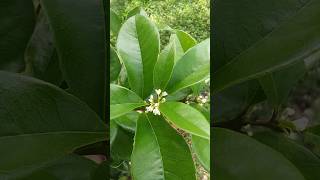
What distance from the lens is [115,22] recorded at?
28.3 inches

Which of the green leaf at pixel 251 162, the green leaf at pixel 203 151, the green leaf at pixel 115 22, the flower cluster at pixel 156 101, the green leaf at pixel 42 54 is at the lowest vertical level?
the green leaf at pixel 203 151

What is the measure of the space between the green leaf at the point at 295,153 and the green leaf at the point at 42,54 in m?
0.30

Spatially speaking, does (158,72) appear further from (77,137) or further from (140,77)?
(77,137)

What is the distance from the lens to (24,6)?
59 centimetres

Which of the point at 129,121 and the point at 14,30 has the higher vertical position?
the point at 14,30

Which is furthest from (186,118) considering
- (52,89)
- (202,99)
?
(52,89)

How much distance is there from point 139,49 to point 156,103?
0.09 m

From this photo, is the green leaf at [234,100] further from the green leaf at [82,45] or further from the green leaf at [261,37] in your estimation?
the green leaf at [82,45]

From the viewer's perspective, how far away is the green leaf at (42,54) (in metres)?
0.59

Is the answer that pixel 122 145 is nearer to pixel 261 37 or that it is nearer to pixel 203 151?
pixel 203 151

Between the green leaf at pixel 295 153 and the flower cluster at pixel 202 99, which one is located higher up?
the flower cluster at pixel 202 99

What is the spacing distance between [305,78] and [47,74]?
1.22 ft

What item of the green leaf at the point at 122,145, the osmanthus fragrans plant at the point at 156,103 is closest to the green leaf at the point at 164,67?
the osmanthus fragrans plant at the point at 156,103

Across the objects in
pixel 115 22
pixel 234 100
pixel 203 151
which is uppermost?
pixel 115 22
